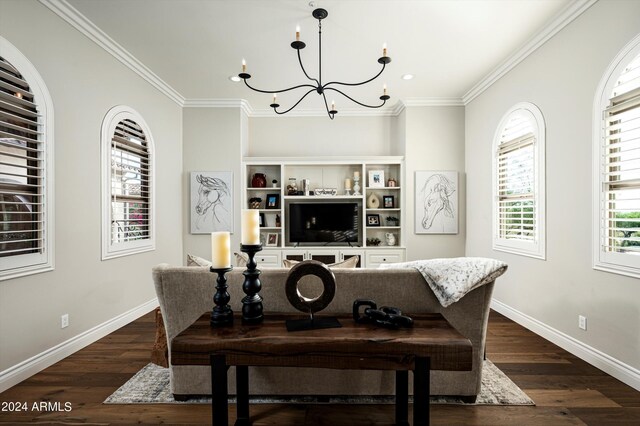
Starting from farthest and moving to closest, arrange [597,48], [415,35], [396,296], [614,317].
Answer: [415,35] < [597,48] < [614,317] < [396,296]

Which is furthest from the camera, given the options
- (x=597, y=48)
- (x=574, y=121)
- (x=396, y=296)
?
(x=574, y=121)

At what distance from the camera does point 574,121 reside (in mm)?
2773

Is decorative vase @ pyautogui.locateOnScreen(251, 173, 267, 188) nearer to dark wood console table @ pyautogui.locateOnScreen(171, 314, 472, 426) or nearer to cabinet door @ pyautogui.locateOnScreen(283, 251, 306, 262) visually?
cabinet door @ pyautogui.locateOnScreen(283, 251, 306, 262)

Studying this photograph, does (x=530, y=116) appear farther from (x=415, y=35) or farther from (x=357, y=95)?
(x=357, y=95)

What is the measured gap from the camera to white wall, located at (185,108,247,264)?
4969 mm

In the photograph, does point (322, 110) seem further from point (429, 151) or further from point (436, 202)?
point (436, 202)

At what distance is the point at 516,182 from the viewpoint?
3.66 m

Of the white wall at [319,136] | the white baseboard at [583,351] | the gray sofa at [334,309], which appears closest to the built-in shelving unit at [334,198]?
the white wall at [319,136]

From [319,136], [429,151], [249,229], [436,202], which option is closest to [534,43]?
[429,151]

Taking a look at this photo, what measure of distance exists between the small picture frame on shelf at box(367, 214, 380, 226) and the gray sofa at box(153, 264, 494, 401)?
3393 millimetres

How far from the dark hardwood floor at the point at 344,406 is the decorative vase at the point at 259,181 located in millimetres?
2999

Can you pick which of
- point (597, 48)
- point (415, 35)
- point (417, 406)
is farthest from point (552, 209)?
point (417, 406)

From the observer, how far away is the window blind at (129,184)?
11.4 ft

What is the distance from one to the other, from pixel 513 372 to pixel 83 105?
4170mm
